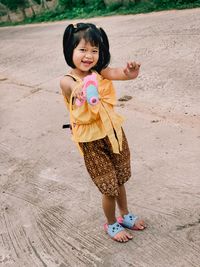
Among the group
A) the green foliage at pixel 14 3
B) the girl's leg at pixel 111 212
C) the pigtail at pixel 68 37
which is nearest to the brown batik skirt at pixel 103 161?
the girl's leg at pixel 111 212

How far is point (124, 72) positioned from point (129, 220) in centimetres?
93

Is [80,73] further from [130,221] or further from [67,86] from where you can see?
[130,221]

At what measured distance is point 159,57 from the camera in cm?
600

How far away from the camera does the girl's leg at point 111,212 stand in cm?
251

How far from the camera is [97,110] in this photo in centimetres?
216

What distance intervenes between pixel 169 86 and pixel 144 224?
8.49ft

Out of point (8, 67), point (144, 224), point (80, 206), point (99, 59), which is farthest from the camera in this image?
point (8, 67)

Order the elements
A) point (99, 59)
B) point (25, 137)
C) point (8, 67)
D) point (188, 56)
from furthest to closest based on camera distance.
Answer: point (8, 67), point (188, 56), point (25, 137), point (99, 59)

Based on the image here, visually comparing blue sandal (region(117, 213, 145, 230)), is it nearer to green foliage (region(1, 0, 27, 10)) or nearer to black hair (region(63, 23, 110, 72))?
black hair (region(63, 23, 110, 72))

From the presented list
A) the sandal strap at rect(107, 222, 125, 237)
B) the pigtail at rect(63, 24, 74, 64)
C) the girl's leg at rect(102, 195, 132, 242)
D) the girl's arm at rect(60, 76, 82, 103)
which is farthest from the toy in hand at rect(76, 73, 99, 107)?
the sandal strap at rect(107, 222, 125, 237)

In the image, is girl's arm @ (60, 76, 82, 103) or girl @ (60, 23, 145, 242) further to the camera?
girl @ (60, 23, 145, 242)

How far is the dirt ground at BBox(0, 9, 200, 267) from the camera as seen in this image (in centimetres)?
253

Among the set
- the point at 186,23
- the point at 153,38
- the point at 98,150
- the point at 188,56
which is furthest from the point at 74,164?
the point at 186,23

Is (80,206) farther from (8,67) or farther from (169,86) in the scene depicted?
(8,67)
